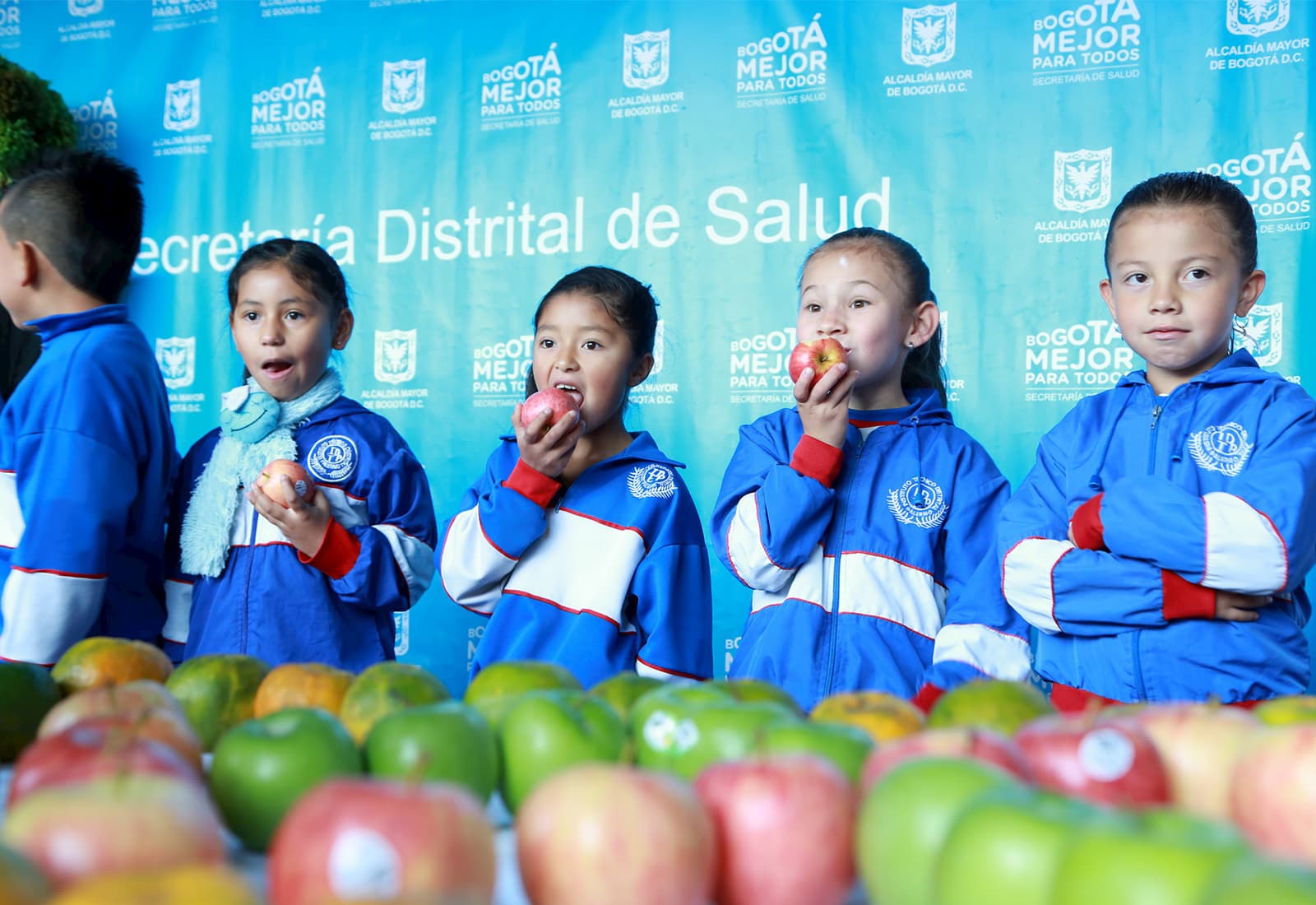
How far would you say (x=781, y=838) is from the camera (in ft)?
2.18

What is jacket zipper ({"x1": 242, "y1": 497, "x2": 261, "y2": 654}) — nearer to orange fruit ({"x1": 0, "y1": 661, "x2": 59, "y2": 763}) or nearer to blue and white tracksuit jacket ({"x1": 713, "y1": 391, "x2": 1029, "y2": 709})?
blue and white tracksuit jacket ({"x1": 713, "y1": 391, "x2": 1029, "y2": 709})

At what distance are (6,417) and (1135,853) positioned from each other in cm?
210

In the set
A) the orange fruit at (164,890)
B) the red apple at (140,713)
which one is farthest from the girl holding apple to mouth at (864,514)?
the orange fruit at (164,890)

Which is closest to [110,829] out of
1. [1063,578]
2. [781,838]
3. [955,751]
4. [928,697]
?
[781,838]

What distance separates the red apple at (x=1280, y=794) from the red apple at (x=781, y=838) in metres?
0.24

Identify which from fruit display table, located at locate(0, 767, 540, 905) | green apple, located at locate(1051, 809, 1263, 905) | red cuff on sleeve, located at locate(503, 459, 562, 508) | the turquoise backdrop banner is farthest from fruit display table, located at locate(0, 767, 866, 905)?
the turquoise backdrop banner

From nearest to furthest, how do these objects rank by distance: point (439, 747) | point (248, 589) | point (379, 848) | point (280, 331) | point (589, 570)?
point (379, 848)
point (439, 747)
point (589, 570)
point (248, 589)
point (280, 331)

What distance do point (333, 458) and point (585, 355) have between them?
1.71 feet

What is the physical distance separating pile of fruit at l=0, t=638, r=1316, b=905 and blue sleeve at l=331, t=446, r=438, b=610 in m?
1.10

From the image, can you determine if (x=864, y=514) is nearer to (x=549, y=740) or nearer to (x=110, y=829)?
(x=549, y=740)

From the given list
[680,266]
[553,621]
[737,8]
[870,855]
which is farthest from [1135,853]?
[737,8]

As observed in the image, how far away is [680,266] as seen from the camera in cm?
362

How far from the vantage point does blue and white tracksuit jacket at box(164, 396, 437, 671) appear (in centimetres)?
209

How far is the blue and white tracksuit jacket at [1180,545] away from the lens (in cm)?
156
